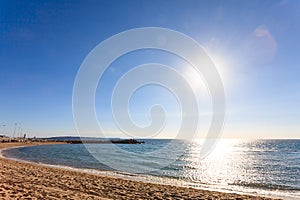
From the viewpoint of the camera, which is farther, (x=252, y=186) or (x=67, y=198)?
(x=252, y=186)

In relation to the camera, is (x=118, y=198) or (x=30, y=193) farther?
(x=118, y=198)

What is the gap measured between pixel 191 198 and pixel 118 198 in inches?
134

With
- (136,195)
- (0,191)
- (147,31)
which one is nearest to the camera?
(0,191)

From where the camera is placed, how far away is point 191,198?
10.9 metres

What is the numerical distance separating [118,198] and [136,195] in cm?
A: 111

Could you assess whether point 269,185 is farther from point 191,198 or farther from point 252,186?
point 191,198

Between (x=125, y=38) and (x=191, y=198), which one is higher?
(x=125, y=38)

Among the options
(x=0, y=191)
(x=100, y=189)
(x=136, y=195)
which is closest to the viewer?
(x=0, y=191)

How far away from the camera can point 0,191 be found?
8648 millimetres

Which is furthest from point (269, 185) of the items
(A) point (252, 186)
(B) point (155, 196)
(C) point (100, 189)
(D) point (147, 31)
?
(D) point (147, 31)

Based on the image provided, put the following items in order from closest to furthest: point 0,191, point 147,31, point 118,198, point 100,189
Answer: point 0,191 → point 118,198 → point 100,189 → point 147,31

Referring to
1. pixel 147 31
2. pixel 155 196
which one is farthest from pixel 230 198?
pixel 147 31

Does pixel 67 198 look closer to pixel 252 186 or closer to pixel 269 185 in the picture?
pixel 252 186

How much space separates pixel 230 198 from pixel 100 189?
21.0 ft
